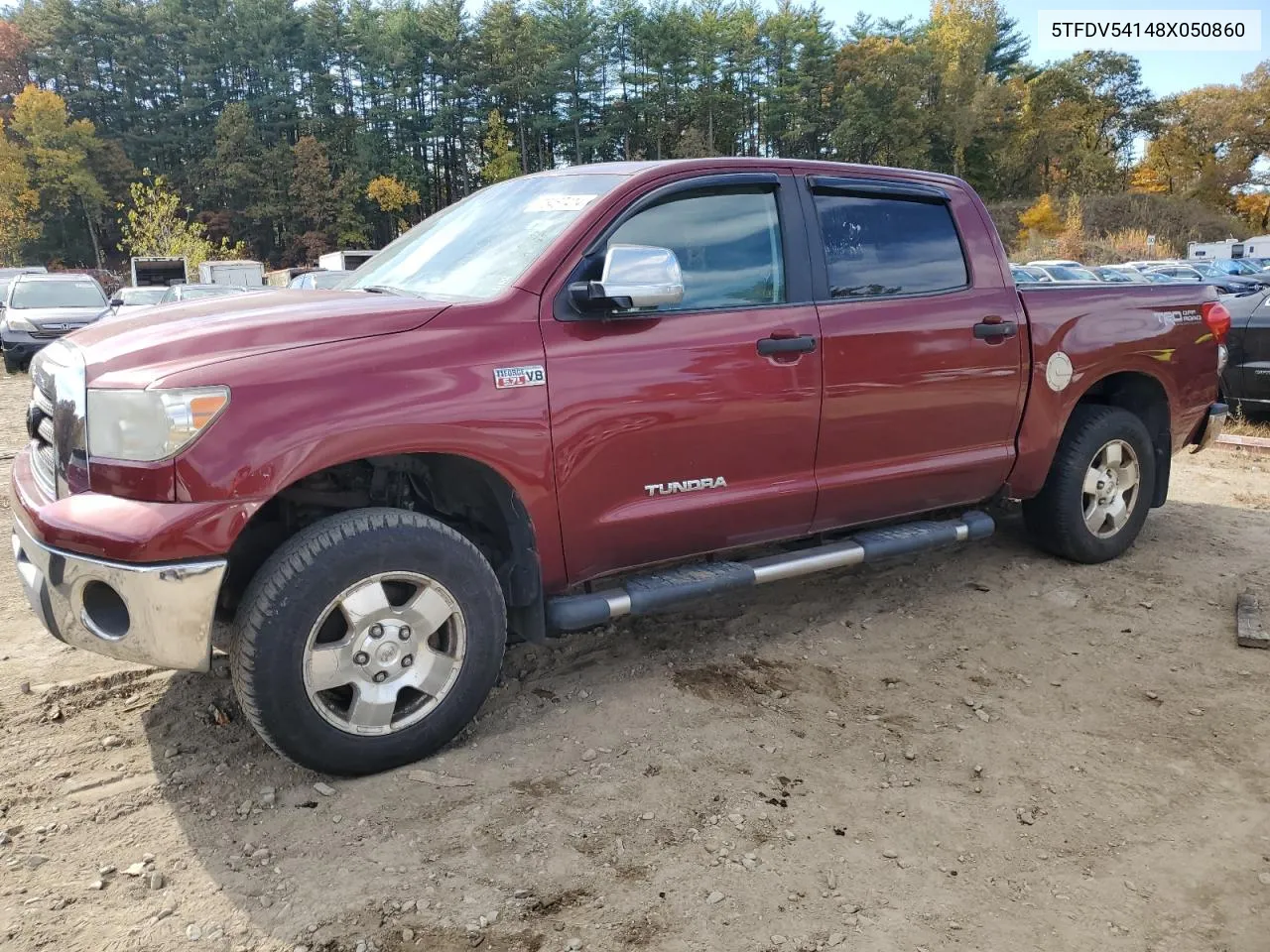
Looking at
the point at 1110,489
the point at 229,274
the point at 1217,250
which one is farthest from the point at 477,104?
the point at 1110,489

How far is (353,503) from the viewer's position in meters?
3.13

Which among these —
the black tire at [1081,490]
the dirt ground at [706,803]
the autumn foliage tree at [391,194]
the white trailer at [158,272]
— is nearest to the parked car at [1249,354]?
the black tire at [1081,490]

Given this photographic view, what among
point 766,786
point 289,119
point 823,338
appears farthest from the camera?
point 289,119

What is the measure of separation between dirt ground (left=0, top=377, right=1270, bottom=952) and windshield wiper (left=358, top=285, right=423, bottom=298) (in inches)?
59.6

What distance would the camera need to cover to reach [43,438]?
10.0ft

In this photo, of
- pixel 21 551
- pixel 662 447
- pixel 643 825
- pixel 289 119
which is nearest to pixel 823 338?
pixel 662 447

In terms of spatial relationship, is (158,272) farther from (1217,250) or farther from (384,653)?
(1217,250)

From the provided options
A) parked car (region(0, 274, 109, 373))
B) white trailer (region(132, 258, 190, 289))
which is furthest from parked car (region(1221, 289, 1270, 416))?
white trailer (region(132, 258, 190, 289))

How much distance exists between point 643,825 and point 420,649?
864 millimetres

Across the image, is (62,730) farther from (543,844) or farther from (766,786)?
(766,786)

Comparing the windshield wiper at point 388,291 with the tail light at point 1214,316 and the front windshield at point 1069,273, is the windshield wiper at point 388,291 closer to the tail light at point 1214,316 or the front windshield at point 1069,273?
the tail light at point 1214,316

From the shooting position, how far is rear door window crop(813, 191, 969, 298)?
378cm

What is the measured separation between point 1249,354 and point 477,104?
6774 centimetres

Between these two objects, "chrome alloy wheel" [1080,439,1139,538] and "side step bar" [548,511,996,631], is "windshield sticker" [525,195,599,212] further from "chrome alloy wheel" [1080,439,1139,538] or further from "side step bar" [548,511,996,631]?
"chrome alloy wheel" [1080,439,1139,538]
